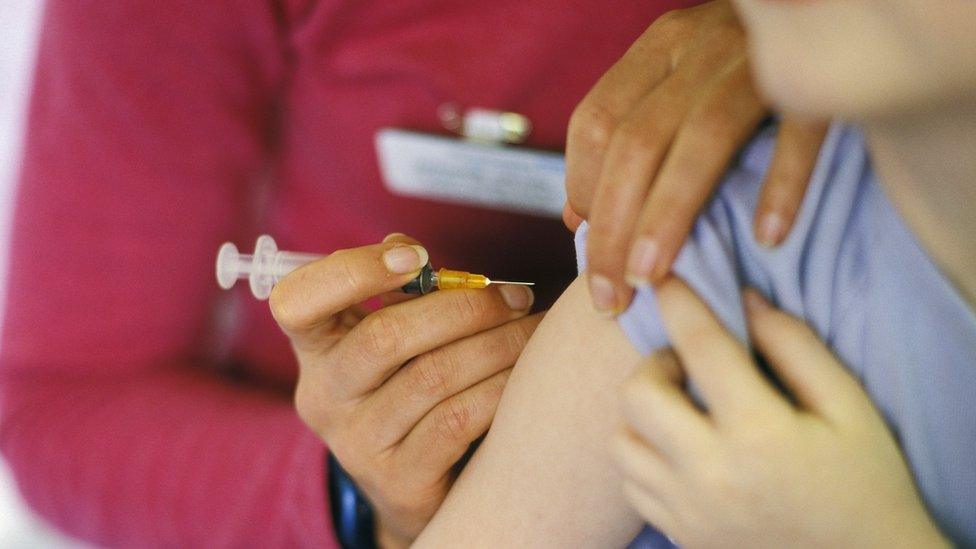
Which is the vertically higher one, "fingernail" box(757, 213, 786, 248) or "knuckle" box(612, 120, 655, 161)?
"knuckle" box(612, 120, 655, 161)

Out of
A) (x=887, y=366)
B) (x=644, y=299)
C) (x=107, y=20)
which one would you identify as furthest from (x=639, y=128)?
(x=107, y=20)

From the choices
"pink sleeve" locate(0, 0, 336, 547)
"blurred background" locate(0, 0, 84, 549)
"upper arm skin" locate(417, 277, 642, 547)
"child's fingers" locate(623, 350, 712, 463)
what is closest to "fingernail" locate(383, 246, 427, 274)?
"upper arm skin" locate(417, 277, 642, 547)

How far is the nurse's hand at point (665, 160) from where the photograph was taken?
1.67 ft

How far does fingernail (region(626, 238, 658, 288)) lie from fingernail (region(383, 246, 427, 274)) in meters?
0.22

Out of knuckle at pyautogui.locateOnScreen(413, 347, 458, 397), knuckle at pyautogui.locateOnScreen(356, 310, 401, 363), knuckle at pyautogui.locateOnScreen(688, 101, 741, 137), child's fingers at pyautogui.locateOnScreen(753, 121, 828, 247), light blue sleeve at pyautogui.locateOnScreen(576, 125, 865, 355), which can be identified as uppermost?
knuckle at pyautogui.locateOnScreen(688, 101, 741, 137)

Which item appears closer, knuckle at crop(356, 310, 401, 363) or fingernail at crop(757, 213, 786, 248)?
fingernail at crop(757, 213, 786, 248)

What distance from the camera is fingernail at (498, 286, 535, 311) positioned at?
2.45 ft

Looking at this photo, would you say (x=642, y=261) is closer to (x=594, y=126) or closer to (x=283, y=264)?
(x=594, y=126)

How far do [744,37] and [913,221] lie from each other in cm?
18

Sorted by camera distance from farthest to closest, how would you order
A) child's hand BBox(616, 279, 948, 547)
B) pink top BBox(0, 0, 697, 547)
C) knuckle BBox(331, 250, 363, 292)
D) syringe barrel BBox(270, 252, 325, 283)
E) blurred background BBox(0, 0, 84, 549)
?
blurred background BBox(0, 0, 84, 549) < pink top BBox(0, 0, 697, 547) < syringe barrel BBox(270, 252, 325, 283) < knuckle BBox(331, 250, 363, 292) < child's hand BBox(616, 279, 948, 547)

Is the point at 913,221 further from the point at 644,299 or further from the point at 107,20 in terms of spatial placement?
the point at 107,20

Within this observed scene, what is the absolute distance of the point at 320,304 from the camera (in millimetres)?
672

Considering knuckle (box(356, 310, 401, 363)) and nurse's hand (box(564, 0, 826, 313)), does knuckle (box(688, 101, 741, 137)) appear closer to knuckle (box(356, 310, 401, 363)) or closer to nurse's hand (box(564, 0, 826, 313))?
nurse's hand (box(564, 0, 826, 313))

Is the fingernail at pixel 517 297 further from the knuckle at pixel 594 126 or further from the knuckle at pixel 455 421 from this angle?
the knuckle at pixel 594 126
